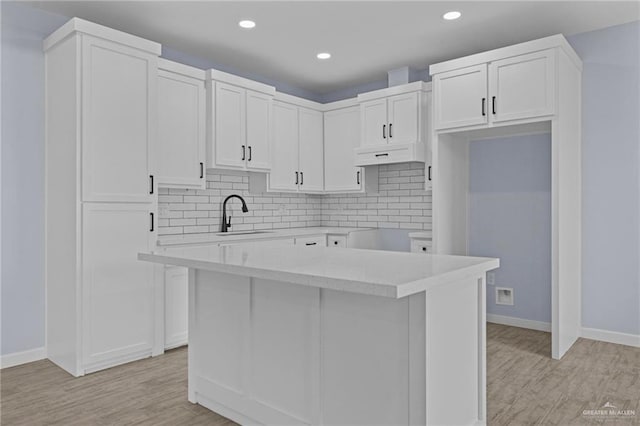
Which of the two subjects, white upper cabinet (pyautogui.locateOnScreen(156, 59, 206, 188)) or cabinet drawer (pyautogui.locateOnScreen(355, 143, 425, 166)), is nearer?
white upper cabinet (pyautogui.locateOnScreen(156, 59, 206, 188))

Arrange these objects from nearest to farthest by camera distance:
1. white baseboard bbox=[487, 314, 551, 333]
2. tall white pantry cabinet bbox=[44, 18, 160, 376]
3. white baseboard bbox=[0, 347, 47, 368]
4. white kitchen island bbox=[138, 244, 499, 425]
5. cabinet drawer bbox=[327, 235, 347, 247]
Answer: white kitchen island bbox=[138, 244, 499, 425]
tall white pantry cabinet bbox=[44, 18, 160, 376]
white baseboard bbox=[0, 347, 47, 368]
white baseboard bbox=[487, 314, 551, 333]
cabinet drawer bbox=[327, 235, 347, 247]

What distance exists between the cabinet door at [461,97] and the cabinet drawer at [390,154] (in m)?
0.56

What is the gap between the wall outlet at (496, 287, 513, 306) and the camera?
14.6 ft

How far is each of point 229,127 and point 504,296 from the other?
3264 millimetres

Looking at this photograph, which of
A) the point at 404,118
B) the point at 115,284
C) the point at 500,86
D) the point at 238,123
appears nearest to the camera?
the point at 115,284

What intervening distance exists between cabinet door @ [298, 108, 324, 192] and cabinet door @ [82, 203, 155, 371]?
89.4 inches

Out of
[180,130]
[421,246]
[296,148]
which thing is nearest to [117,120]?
[180,130]

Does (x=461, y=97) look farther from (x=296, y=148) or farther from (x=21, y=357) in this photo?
(x=21, y=357)

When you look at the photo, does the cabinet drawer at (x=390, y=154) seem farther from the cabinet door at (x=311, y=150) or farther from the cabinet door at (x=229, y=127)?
the cabinet door at (x=229, y=127)

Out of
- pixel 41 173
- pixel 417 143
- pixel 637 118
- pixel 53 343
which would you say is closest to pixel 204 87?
pixel 41 173

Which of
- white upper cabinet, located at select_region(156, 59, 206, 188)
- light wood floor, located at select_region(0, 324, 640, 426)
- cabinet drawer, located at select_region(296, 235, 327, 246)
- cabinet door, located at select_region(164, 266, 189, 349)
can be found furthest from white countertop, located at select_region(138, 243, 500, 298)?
cabinet drawer, located at select_region(296, 235, 327, 246)

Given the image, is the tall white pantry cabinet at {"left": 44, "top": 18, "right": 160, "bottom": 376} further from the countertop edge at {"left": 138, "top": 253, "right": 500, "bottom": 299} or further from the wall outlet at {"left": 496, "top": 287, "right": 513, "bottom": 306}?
the wall outlet at {"left": 496, "top": 287, "right": 513, "bottom": 306}

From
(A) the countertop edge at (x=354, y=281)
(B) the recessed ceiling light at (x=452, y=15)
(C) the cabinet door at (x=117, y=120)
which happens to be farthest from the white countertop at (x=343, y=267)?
(B) the recessed ceiling light at (x=452, y=15)

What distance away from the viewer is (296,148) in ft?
17.3
